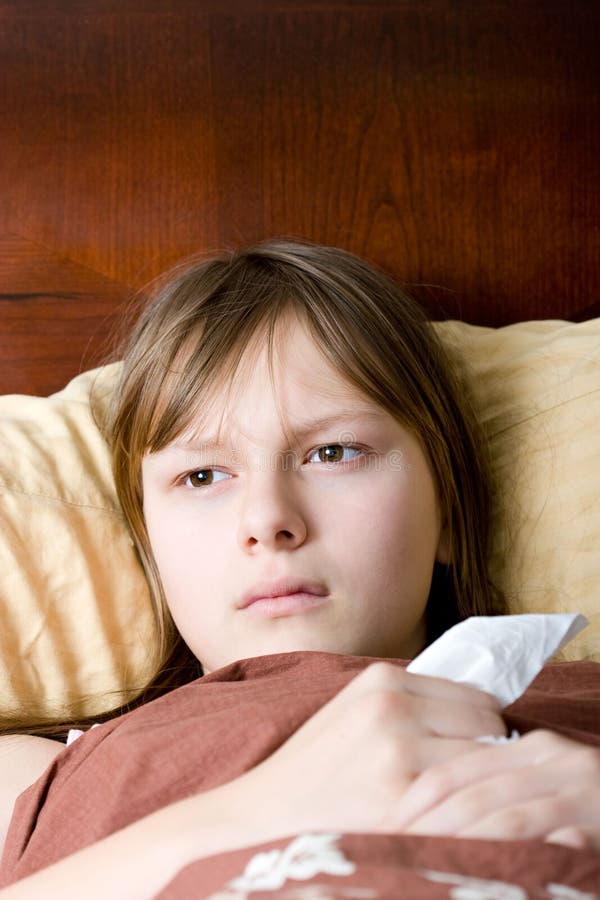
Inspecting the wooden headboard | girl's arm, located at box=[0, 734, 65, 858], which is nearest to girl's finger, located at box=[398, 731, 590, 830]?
girl's arm, located at box=[0, 734, 65, 858]

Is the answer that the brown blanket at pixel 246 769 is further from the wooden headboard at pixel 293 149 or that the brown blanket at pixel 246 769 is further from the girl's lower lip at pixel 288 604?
the wooden headboard at pixel 293 149

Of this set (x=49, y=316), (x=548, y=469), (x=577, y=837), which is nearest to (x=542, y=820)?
(x=577, y=837)

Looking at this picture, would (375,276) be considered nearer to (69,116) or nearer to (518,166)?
(518,166)

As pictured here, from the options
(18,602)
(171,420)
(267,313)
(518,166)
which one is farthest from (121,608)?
(518,166)

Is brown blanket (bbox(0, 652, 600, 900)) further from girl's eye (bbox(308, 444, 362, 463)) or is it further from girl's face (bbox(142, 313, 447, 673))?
girl's eye (bbox(308, 444, 362, 463))

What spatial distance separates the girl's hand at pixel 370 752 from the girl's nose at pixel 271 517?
10.9 inches

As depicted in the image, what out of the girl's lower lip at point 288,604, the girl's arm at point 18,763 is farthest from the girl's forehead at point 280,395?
the girl's arm at point 18,763

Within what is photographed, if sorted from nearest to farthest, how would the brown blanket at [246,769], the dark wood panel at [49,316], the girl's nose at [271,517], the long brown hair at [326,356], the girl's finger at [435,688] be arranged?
the brown blanket at [246,769], the girl's finger at [435,688], the girl's nose at [271,517], the long brown hair at [326,356], the dark wood panel at [49,316]

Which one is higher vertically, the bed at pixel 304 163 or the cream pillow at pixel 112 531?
the bed at pixel 304 163

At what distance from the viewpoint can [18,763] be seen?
0.98 m

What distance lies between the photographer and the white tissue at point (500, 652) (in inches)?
26.2

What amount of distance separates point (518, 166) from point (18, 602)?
88cm

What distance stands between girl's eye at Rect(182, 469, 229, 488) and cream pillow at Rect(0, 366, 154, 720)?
15cm

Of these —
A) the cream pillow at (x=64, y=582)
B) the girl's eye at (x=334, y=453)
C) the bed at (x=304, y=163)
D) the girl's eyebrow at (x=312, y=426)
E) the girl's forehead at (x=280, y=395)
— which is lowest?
the cream pillow at (x=64, y=582)
